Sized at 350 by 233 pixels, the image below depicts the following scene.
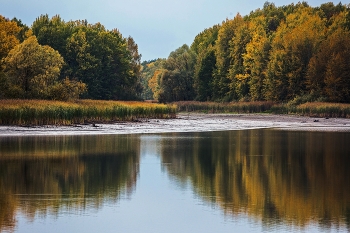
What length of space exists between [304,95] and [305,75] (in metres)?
5.50

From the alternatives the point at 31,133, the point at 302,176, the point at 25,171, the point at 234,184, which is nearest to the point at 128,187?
the point at 234,184

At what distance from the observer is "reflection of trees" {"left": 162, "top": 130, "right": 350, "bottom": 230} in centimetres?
1261

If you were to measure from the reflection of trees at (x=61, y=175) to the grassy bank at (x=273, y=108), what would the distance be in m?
43.8

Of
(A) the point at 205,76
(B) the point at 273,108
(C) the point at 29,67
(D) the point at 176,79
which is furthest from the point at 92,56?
(C) the point at 29,67

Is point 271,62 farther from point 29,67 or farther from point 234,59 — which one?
point 29,67

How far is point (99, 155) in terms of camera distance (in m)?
23.1

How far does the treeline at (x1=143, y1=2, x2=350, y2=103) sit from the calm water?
5770cm

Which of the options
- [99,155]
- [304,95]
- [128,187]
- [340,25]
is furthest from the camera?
[340,25]

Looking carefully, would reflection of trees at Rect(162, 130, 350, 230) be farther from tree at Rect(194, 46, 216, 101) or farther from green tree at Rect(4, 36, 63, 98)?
tree at Rect(194, 46, 216, 101)

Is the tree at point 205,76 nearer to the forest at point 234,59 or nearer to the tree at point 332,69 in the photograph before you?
the forest at point 234,59

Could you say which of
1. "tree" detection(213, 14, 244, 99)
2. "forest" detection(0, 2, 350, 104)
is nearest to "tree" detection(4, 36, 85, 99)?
"forest" detection(0, 2, 350, 104)

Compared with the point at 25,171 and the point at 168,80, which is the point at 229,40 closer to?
the point at 168,80

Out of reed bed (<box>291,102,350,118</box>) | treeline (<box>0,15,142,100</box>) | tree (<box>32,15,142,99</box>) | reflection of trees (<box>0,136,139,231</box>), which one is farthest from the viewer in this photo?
tree (<box>32,15,142,99</box>)

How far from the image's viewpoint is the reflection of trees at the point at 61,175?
1305 cm
